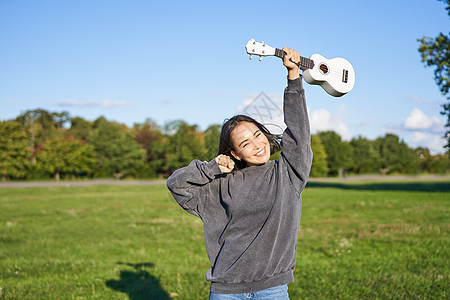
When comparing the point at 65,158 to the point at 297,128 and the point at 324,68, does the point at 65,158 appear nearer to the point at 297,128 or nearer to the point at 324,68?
the point at 324,68

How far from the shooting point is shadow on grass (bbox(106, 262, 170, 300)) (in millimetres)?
5863

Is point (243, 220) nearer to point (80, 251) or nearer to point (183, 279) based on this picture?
point (183, 279)

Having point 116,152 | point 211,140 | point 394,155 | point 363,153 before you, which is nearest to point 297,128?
point 211,140

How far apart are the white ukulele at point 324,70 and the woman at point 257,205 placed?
24 cm

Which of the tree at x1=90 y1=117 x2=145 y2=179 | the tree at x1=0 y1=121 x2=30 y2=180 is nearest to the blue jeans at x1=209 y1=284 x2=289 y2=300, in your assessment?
the tree at x1=90 y1=117 x2=145 y2=179

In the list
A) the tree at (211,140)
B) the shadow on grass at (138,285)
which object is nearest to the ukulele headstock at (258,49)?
the tree at (211,140)

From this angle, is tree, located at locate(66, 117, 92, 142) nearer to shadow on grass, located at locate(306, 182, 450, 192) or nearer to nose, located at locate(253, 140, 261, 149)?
shadow on grass, located at locate(306, 182, 450, 192)

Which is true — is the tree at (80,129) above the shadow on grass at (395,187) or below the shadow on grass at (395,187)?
above

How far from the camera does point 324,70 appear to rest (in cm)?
299

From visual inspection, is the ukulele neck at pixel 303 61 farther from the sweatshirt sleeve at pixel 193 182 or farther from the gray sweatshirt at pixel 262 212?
the sweatshirt sleeve at pixel 193 182

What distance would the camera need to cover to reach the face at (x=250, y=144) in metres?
2.71

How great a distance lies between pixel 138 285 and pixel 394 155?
73.2 m

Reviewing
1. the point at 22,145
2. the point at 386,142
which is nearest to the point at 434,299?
the point at 22,145

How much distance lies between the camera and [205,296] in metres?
5.71
